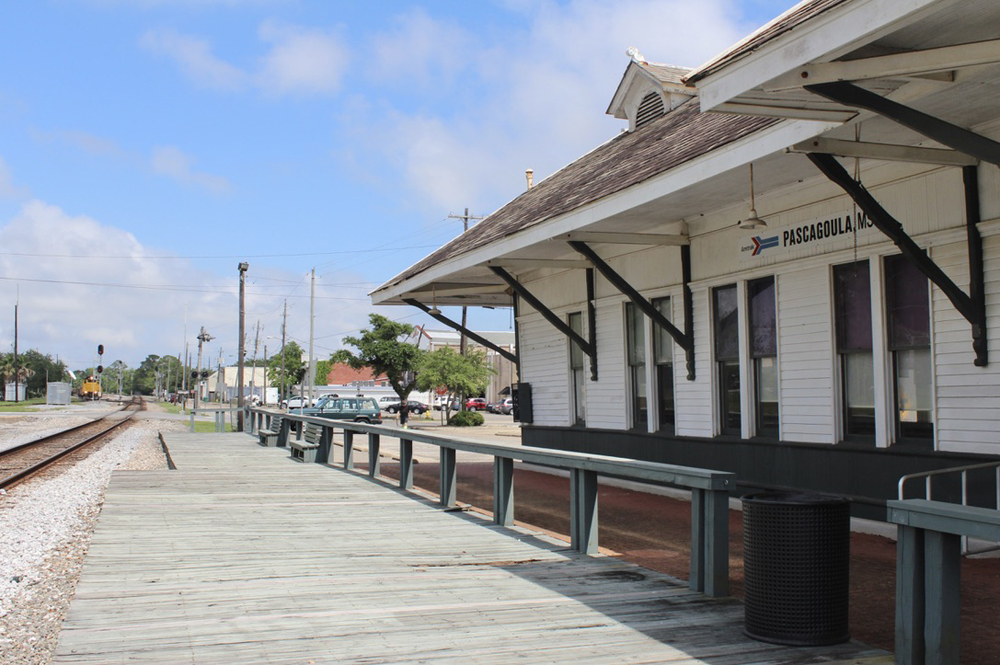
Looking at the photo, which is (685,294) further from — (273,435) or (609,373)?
(273,435)

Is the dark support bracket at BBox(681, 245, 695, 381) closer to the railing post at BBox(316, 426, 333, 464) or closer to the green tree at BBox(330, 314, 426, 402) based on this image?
the railing post at BBox(316, 426, 333, 464)

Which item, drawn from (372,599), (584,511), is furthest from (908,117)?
(372,599)

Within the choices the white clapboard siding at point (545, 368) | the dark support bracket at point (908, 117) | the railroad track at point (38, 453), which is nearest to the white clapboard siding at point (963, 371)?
the dark support bracket at point (908, 117)

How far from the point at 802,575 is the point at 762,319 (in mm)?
6578

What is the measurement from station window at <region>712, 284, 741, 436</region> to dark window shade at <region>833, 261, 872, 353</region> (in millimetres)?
1904

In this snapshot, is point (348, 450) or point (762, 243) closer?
point (762, 243)

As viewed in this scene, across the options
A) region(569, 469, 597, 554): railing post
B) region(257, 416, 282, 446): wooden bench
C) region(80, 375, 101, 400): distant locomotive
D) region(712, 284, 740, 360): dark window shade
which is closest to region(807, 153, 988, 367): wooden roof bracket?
region(569, 469, 597, 554): railing post

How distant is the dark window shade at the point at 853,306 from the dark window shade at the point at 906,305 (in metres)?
0.30

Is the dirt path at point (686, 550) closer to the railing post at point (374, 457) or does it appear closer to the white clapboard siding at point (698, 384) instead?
the railing post at point (374, 457)

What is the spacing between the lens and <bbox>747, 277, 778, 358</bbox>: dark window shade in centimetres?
1129

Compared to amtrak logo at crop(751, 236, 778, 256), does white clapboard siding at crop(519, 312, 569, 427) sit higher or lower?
lower

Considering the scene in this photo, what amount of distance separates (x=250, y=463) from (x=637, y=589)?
12007 millimetres

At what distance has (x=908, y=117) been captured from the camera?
6.22m

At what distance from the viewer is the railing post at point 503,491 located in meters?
9.54
